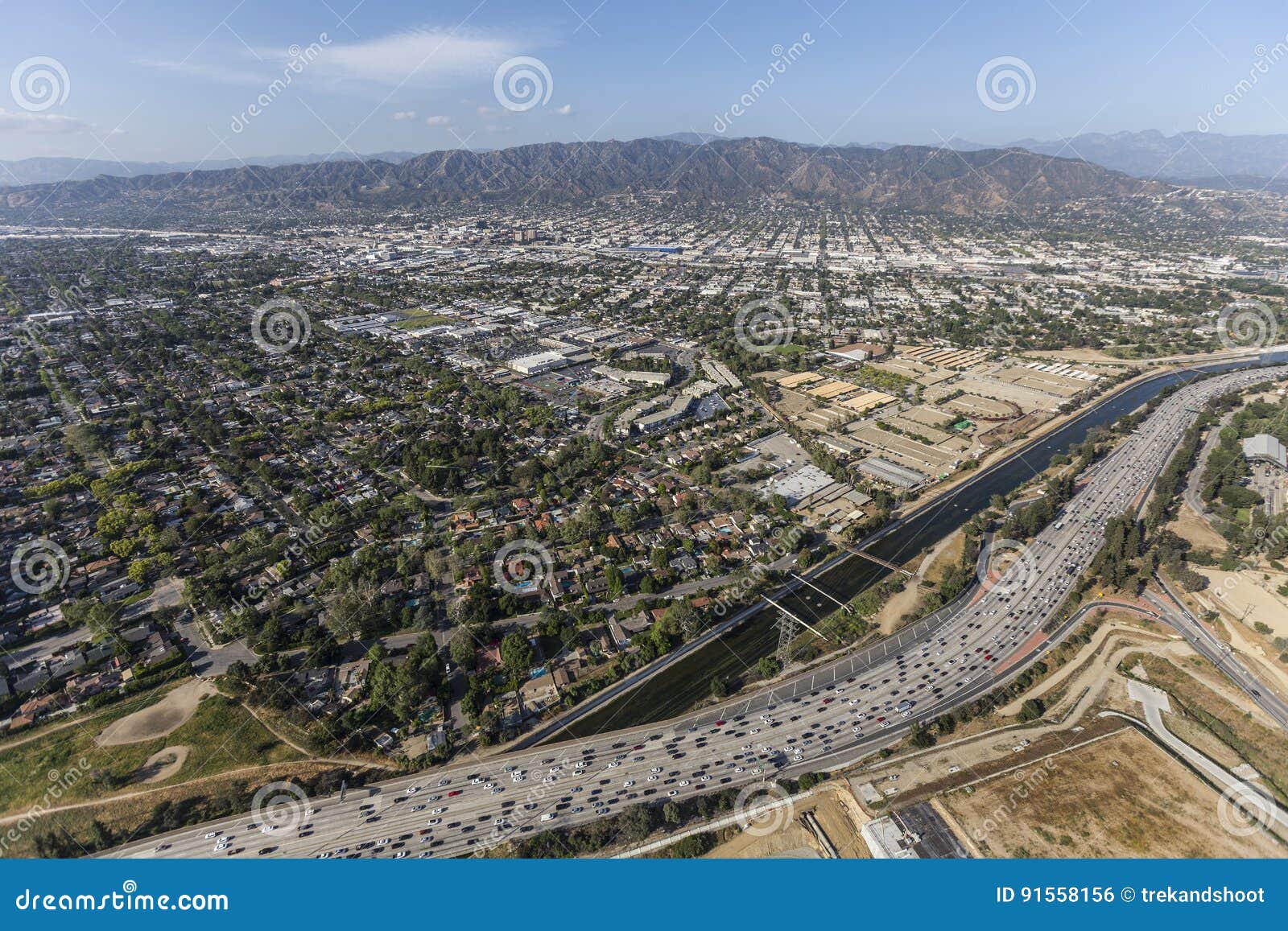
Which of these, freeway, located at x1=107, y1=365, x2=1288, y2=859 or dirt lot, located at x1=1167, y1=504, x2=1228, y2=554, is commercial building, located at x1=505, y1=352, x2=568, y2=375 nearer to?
freeway, located at x1=107, y1=365, x2=1288, y2=859

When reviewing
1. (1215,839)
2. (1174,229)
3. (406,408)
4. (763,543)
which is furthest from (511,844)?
(1174,229)

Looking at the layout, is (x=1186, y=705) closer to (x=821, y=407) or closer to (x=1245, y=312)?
(x=821, y=407)

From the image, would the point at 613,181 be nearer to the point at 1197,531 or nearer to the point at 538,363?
the point at 538,363

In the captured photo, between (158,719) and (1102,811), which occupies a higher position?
(158,719)

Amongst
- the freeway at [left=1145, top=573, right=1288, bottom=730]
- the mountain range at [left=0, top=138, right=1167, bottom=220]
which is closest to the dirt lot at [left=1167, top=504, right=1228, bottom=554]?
the freeway at [left=1145, top=573, right=1288, bottom=730]

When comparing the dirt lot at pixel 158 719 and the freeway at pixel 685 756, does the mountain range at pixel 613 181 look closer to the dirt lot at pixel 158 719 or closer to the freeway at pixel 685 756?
the freeway at pixel 685 756

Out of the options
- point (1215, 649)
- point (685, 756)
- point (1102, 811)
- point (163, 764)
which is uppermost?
point (163, 764)

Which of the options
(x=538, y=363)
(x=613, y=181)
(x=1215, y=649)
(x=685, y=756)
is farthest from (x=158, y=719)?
(x=613, y=181)
